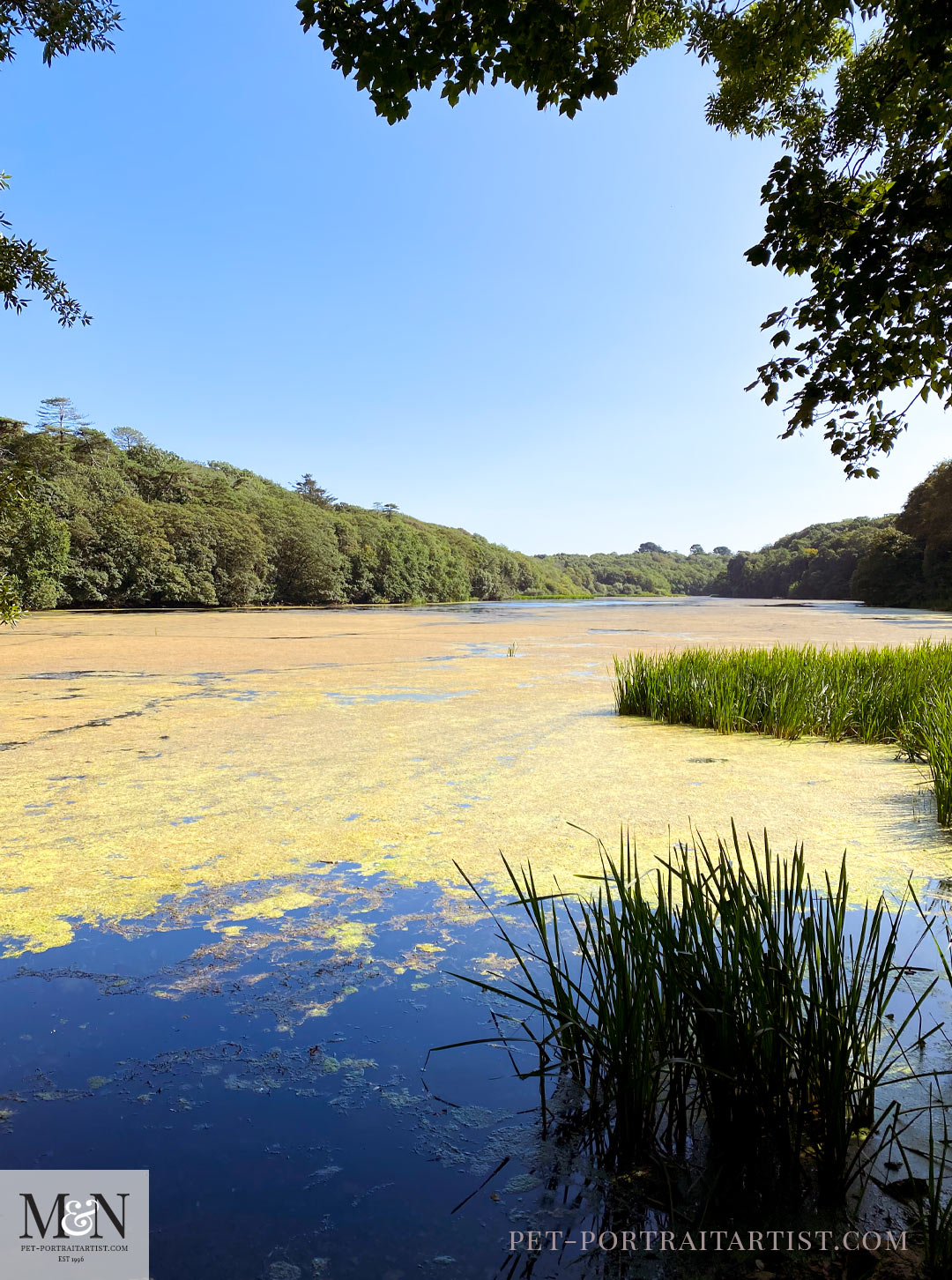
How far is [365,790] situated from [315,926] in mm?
1617

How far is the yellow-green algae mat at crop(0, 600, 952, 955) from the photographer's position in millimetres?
2859

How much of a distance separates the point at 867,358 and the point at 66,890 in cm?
316

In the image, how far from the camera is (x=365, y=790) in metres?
4.01

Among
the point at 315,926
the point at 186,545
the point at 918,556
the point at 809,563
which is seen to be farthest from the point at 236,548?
the point at 809,563

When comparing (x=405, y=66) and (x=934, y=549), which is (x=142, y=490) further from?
(x=405, y=66)

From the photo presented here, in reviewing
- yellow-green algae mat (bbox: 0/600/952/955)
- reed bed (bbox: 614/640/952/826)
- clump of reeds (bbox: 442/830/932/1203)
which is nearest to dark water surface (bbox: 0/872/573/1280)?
clump of reeds (bbox: 442/830/932/1203)

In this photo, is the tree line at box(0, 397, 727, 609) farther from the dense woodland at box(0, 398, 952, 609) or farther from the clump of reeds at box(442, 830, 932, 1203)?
the clump of reeds at box(442, 830, 932, 1203)

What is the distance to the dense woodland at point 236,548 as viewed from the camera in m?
29.0

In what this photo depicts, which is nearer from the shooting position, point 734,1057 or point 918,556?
point 734,1057

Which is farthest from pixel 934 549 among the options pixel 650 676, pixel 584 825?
pixel 584 825

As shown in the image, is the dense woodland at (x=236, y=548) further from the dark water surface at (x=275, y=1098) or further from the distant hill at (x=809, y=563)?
the dark water surface at (x=275, y=1098)

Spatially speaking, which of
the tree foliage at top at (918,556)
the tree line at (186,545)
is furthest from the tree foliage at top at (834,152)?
the tree foliage at top at (918,556)

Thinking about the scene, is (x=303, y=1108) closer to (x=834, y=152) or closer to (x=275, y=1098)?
(x=275, y=1098)

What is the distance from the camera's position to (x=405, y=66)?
1978 millimetres
